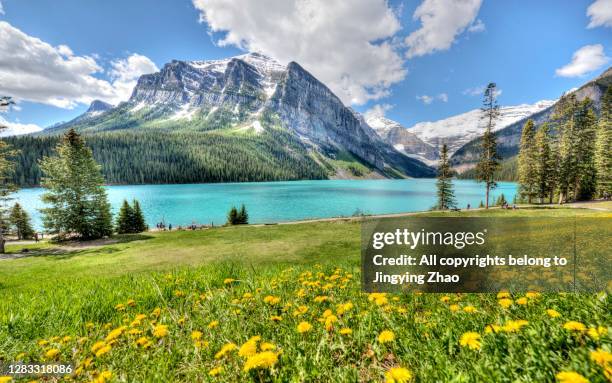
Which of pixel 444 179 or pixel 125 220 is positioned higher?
pixel 444 179

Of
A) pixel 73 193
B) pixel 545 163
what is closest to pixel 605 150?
pixel 545 163

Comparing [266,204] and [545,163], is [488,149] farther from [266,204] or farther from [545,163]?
[266,204]

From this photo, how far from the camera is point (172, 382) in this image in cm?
189

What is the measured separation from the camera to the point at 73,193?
29609 mm

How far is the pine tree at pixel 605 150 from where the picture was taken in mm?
37678

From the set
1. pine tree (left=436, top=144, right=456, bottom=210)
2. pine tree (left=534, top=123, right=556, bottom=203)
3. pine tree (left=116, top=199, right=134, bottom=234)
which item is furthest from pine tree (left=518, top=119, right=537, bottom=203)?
pine tree (left=116, top=199, right=134, bottom=234)

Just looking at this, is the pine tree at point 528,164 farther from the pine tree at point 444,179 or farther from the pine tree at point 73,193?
the pine tree at point 73,193

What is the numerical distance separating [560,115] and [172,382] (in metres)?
55.6

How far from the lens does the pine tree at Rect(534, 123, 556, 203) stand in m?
42.1

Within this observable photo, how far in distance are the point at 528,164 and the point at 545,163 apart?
4.82 meters

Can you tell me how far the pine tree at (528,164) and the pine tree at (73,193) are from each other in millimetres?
65750

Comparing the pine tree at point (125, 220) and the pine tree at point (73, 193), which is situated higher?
the pine tree at point (73, 193)

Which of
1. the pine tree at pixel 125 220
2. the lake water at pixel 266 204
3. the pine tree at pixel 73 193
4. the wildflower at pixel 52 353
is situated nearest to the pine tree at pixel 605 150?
the lake water at pixel 266 204

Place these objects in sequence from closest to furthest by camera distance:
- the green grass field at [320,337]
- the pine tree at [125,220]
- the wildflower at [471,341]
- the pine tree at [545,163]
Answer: the green grass field at [320,337]
the wildflower at [471,341]
the pine tree at [125,220]
the pine tree at [545,163]
